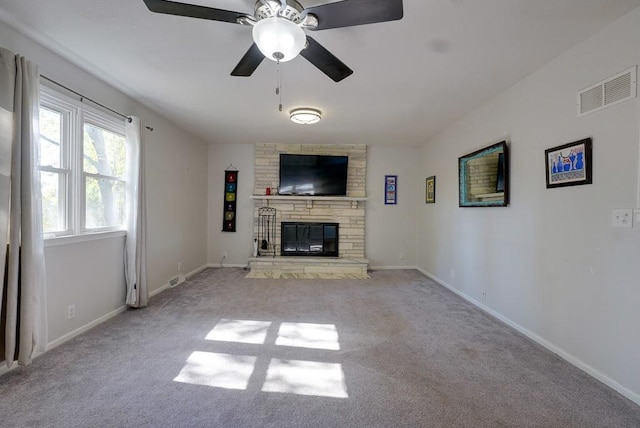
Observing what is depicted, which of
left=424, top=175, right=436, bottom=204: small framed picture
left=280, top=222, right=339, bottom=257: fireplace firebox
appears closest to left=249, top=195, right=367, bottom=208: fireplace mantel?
left=280, top=222, right=339, bottom=257: fireplace firebox

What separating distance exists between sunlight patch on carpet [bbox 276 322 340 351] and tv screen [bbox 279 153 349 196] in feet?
9.61

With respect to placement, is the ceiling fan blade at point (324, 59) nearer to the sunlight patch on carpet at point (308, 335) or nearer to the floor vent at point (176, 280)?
the sunlight patch on carpet at point (308, 335)

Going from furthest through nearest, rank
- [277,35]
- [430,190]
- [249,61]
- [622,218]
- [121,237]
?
1. [430,190]
2. [121,237]
3. [249,61]
4. [622,218]
5. [277,35]

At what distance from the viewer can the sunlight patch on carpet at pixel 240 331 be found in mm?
2496

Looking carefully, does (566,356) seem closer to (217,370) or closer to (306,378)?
(306,378)

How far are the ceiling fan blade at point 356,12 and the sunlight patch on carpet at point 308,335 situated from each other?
231 centimetres

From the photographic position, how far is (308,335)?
261 centimetres

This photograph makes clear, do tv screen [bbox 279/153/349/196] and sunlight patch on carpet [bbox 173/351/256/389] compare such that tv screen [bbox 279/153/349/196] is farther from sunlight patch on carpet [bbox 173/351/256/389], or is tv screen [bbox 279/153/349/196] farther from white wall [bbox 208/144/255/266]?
sunlight patch on carpet [bbox 173/351/256/389]

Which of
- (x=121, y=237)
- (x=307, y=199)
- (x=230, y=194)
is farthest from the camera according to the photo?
(x=230, y=194)

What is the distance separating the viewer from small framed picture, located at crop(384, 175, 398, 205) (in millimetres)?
5582

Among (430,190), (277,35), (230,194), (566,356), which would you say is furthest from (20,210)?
(430,190)

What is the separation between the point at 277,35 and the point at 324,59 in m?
0.53

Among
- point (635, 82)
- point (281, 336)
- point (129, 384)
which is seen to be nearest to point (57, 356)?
point (129, 384)

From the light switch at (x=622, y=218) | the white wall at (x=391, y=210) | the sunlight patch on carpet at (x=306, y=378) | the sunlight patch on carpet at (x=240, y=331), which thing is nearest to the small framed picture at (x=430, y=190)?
the white wall at (x=391, y=210)
